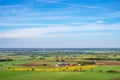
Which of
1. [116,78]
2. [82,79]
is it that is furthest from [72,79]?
[116,78]

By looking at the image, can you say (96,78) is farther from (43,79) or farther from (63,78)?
(43,79)

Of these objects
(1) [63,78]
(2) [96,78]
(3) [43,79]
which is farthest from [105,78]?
(3) [43,79]

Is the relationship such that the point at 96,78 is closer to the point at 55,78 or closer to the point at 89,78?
the point at 89,78

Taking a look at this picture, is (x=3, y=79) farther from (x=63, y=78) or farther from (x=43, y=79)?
(x=63, y=78)

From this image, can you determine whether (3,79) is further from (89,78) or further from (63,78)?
(89,78)

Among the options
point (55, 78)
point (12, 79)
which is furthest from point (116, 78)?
point (12, 79)

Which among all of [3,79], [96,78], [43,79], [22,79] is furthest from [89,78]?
[3,79]
